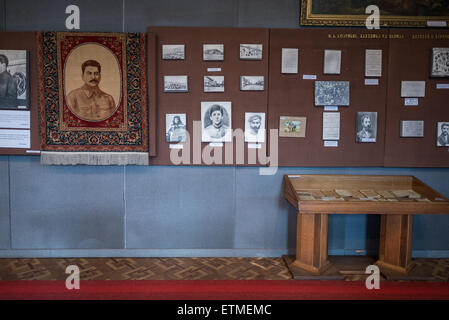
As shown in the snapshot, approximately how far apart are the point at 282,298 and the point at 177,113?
227 centimetres

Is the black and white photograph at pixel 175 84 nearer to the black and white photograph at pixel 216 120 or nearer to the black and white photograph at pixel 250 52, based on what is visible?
the black and white photograph at pixel 216 120

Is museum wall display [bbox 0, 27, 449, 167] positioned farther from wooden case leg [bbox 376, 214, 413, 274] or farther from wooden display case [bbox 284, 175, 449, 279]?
wooden case leg [bbox 376, 214, 413, 274]

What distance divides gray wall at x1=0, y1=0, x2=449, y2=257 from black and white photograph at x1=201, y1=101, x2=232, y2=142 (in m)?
0.42

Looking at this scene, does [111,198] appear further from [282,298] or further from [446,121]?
[446,121]

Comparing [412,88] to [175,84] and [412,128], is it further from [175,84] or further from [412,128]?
[175,84]

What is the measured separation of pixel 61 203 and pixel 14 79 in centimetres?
157

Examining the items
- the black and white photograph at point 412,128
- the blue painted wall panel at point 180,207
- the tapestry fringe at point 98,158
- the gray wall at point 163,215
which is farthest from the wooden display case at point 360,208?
the tapestry fringe at point 98,158

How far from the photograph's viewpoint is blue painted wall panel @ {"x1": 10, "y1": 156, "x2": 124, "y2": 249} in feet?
11.5

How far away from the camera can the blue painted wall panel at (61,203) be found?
3.52 m

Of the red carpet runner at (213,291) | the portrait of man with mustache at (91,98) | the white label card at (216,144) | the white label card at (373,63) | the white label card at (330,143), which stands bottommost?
the red carpet runner at (213,291)

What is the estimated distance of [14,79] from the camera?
3.35 m

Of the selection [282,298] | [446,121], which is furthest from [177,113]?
[446,121]

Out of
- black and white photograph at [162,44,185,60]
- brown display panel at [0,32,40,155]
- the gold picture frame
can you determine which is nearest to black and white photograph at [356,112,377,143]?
the gold picture frame

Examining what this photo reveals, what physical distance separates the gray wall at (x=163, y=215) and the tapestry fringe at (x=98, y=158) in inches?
6.9
